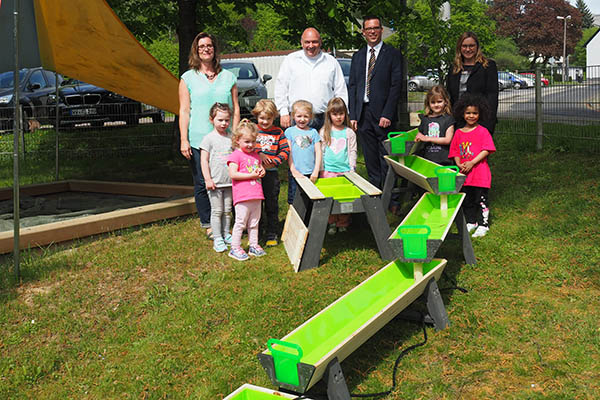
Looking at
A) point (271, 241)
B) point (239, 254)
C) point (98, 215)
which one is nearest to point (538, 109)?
point (271, 241)

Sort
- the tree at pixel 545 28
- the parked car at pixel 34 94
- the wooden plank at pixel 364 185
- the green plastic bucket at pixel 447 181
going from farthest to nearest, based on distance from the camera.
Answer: the tree at pixel 545 28, the parked car at pixel 34 94, the wooden plank at pixel 364 185, the green plastic bucket at pixel 447 181

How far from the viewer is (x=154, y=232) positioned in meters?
5.70

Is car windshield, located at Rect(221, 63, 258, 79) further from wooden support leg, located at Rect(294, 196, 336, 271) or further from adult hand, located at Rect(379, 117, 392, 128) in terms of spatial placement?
wooden support leg, located at Rect(294, 196, 336, 271)

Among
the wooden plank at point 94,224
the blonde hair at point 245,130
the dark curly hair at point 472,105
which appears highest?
the dark curly hair at point 472,105

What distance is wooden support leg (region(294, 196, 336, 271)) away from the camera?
449cm

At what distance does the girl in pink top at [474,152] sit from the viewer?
511cm

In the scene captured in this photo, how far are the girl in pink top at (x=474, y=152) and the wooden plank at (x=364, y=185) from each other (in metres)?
0.91

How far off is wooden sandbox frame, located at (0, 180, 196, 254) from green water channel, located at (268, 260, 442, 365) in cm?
296

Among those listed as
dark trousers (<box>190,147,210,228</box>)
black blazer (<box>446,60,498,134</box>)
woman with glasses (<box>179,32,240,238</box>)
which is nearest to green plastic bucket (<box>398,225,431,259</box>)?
woman with glasses (<box>179,32,240,238</box>)

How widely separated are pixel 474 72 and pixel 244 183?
244 cm

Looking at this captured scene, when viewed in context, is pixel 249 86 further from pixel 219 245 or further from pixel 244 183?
pixel 244 183

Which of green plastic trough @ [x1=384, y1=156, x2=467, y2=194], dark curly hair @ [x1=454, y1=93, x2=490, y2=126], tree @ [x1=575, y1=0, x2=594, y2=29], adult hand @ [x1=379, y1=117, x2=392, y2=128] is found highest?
tree @ [x1=575, y1=0, x2=594, y2=29]

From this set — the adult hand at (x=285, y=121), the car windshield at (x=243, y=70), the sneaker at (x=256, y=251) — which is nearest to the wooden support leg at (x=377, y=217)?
the sneaker at (x=256, y=251)

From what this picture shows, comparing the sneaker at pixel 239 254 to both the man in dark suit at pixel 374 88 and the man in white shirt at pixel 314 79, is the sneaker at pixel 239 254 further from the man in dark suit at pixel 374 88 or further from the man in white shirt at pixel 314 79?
the man in dark suit at pixel 374 88
